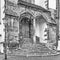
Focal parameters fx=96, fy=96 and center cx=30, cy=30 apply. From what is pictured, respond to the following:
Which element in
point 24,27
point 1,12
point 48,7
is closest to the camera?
point 1,12

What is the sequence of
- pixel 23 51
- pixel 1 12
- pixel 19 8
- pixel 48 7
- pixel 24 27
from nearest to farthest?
pixel 23 51 < pixel 1 12 < pixel 19 8 < pixel 24 27 < pixel 48 7

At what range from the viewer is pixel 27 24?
12.4 metres

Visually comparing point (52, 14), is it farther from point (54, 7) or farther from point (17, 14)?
point (17, 14)

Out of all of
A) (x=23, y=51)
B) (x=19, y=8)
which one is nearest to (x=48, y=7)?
(x=19, y=8)

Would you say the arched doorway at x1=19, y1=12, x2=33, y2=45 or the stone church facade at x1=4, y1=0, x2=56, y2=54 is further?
the arched doorway at x1=19, y1=12, x2=33, y2=45

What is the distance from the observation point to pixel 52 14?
46.3 ft

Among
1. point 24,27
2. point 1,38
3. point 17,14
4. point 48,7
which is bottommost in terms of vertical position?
point 1,38

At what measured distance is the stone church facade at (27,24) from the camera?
31.5ft

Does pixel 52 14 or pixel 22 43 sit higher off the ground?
pixel 52 14

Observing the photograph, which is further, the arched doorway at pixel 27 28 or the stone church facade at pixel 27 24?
the arched doorway at pixel 27 28

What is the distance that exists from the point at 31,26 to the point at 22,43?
2.96 metres

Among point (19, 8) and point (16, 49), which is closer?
point (16, 49)

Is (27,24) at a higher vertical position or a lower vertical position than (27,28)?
higher

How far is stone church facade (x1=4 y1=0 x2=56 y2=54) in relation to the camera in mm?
9608
